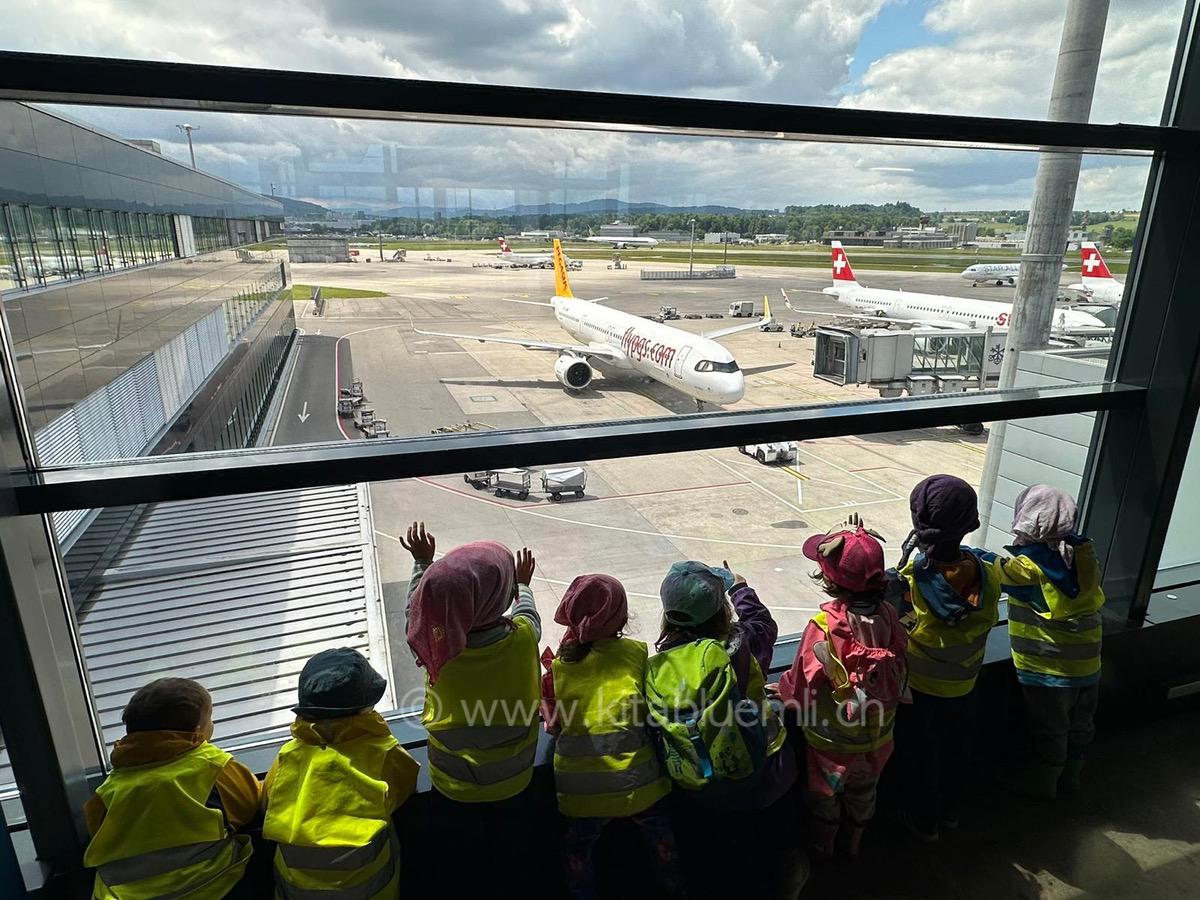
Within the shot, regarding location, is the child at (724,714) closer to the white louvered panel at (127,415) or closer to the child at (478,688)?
the child at (478,688)

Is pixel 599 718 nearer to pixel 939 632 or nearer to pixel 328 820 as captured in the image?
pixel 328 820

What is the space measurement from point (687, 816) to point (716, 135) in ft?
6.17

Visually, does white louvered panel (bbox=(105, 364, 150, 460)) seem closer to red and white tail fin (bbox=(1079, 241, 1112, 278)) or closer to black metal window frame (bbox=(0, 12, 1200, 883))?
black metal window frame (bbox=(0, 12, 1200, 883))

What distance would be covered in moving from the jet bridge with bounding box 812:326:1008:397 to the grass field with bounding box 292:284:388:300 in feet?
5.57

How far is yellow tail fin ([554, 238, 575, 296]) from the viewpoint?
1965mm

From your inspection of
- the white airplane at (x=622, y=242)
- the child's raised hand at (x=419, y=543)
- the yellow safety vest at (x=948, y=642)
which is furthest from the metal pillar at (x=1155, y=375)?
the child's raised hand at (x=419, y=543)

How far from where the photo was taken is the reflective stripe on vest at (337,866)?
1.30 m

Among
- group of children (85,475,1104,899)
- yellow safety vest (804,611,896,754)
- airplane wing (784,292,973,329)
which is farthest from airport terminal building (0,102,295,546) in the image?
airplane wing (784,292,973,329)

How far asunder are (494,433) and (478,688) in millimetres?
616

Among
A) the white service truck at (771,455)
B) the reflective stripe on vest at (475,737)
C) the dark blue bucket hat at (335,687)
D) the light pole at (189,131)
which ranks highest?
the light pole at (189,131)

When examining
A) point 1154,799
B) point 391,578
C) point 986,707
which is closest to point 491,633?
point 391,578

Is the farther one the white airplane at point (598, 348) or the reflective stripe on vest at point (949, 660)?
the white airplane at point (598, 348)

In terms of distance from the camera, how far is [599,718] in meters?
1.51

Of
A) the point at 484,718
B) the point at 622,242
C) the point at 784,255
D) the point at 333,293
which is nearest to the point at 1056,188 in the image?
the point at 784,255
